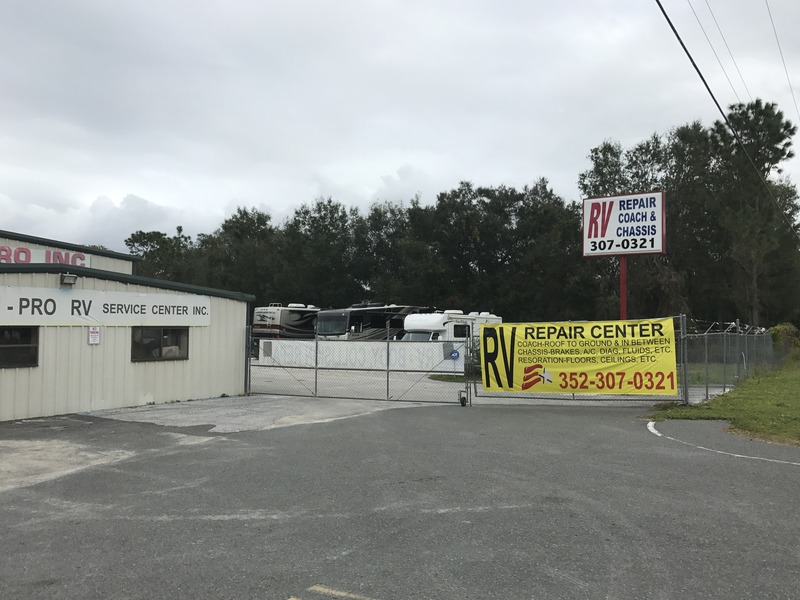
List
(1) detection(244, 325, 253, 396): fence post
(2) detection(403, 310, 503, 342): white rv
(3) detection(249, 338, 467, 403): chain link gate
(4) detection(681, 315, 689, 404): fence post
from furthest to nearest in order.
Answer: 1. (2) detection(403, 310, 503, 342): white rv
2. (3) detection(249, 338, 467, 403): chain link gate
3. (1) detection(244, 325, 253, 396): fence post
4. (4) detection(681, 315, 689, 404): fence post

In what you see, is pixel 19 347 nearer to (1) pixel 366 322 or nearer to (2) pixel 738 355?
(2) pixel 738 355

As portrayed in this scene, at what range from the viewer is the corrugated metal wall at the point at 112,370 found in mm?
13141

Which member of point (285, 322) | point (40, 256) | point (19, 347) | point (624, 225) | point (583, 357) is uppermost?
point (624, 225)

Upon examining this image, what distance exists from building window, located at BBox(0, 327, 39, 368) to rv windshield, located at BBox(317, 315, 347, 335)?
72.8 ft

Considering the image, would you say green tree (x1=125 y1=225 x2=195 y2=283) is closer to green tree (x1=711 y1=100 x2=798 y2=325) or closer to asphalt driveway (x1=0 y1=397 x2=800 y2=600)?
green tree (x1=711 y1=100 x2=798 y2=325)

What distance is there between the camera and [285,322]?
38.7 metres

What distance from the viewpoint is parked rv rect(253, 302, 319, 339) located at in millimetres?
38103

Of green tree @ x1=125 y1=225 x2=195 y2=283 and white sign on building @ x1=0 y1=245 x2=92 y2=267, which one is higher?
green tree @ x1=125 y1=225 x2=195 y2=283

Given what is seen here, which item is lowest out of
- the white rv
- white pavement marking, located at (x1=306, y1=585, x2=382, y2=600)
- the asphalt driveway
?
white pavement marking, located at (x1=306, y1=585, x2=382, y2=600)

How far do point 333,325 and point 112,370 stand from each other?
848 inches

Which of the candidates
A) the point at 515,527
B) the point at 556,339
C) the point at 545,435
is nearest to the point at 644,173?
the point at 556,339

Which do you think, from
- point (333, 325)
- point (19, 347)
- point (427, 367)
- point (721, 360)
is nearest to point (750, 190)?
point (721, 360)

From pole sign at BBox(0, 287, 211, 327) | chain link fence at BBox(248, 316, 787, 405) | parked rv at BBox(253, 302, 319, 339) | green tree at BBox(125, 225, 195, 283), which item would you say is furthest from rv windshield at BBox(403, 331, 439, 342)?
green tree at BBox(125, 225, 195, 283)

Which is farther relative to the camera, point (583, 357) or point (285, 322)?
point (285, 322)
